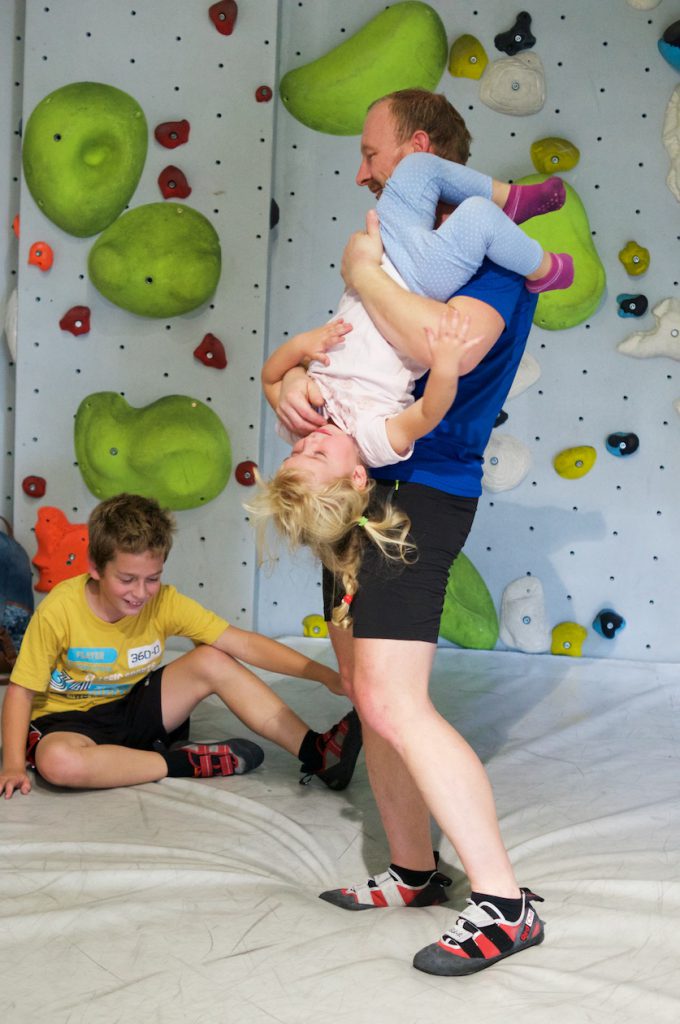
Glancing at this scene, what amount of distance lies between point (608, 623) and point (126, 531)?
175 centimetres

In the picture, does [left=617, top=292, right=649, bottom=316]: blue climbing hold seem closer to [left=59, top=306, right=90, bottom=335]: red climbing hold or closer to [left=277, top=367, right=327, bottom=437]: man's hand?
[left=59, top=306, right=90, bottom=335]: red climbing hold

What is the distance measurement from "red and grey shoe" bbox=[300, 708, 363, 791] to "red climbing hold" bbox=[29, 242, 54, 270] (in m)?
1.80

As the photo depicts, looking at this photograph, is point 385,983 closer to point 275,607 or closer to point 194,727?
point 194,727

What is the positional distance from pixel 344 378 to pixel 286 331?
6.01 feet

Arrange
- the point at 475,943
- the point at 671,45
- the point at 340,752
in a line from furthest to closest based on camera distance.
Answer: the point at 671,45, the point at 340,752, the point at 475,943


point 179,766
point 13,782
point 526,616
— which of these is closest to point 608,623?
point 526,616

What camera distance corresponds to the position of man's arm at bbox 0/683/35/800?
223cm

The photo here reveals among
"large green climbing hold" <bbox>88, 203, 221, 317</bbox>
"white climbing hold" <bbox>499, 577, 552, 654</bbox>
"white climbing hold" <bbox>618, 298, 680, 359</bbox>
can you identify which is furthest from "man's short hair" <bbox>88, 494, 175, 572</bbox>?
"white climbing hold" <bbox>618, 298, 680, 359</bbox>

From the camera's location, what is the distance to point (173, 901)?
5.76ft

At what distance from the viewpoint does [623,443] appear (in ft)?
11.2

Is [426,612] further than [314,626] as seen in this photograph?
No

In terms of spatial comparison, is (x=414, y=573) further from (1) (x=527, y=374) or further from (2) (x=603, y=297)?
(2) (x=603, y=297)

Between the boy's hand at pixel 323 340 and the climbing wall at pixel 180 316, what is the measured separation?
1.59 metres

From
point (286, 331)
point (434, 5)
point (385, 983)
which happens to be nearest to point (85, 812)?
point (385, 983)
